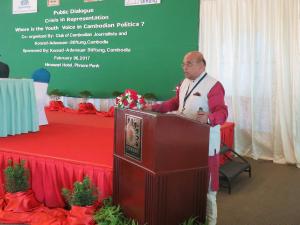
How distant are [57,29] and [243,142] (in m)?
4.19

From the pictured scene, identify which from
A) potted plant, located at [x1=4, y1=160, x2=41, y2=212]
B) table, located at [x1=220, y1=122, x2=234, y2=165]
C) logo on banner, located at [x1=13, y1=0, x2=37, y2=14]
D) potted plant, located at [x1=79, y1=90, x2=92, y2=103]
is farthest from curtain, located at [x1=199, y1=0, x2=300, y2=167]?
logo on banner, located at [x1=13, y1=0, x2=37, y2=14]

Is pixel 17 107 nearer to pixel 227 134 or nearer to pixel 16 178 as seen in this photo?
pixel 16 178

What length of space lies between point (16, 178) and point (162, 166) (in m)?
1.38

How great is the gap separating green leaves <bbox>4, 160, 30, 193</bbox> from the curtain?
3201 millimetres

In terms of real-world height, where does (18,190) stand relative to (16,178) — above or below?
below

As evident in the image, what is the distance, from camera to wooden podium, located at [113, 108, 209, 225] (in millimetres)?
1886

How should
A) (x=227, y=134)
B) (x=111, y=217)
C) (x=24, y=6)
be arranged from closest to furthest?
(x=111, y=217) < (x=227, y=134) < (x=24, y=6)

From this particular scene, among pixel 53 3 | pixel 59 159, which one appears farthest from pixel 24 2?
pixel 59 159

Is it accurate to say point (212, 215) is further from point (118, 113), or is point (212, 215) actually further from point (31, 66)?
point (31, 66)

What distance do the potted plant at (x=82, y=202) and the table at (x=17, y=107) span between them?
1661mm

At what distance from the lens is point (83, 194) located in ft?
7.86

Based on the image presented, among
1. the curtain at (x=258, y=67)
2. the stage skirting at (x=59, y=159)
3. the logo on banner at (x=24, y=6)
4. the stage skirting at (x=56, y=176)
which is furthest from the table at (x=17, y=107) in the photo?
the logo on banner at (x=24, y=6)

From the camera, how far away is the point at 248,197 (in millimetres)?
3404

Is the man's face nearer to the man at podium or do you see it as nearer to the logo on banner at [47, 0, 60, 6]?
the man at podium
